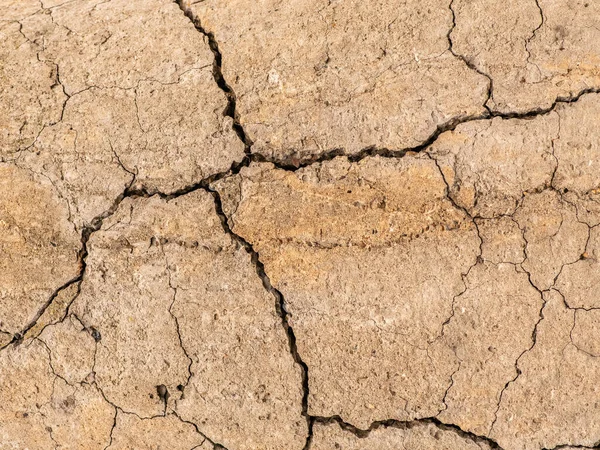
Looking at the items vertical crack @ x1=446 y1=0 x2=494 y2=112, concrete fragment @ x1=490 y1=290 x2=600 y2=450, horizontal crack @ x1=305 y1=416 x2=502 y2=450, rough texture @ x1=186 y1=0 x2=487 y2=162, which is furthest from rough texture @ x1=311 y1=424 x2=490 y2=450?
vertical crack @ x1=446 y1=0 x2=494 y2=112

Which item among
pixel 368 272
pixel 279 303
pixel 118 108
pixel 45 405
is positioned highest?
pixel 118 108

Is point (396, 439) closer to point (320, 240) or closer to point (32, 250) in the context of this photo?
point (320, 240)

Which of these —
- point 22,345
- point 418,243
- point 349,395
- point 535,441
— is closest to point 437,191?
point 418,243

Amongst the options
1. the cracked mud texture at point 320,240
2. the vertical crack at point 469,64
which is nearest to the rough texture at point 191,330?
the cracked mud texture at point 320,240

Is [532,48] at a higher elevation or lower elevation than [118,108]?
higher

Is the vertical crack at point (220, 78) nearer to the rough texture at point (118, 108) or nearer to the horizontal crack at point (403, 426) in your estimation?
the rough texture at point (118, 108)

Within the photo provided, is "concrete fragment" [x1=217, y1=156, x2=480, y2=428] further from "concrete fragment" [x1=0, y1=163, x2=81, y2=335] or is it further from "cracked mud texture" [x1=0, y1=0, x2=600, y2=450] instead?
"concrete fragment" [x1=0, y1=163, x2=81, y2=335]

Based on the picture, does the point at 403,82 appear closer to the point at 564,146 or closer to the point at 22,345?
the point at 564,146

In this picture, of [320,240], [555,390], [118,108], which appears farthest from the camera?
[118,108]

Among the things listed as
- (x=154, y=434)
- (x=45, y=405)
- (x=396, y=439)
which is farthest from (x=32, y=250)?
(x=396, y=439)
